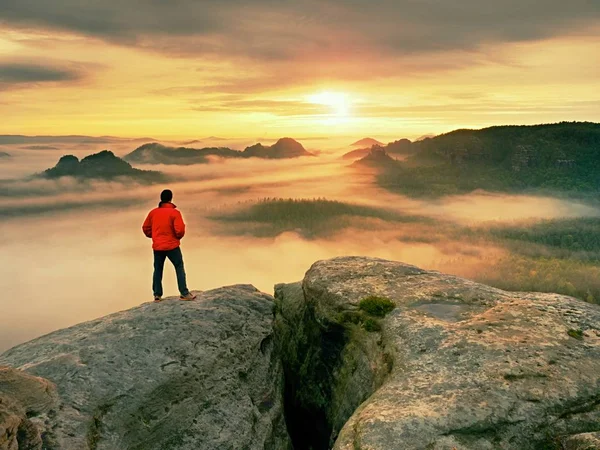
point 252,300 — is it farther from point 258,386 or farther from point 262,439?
point 262,439

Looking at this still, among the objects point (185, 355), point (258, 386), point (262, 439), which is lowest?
point (262, 439)

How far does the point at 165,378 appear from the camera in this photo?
19188 mm

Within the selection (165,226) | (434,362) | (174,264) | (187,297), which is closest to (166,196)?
(165,226)

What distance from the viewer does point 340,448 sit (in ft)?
44.8

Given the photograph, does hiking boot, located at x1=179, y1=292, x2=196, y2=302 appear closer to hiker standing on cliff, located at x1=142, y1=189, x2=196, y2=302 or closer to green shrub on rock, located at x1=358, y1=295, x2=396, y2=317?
hiker standing on cliff, located at x1=142, y1=189, x2=196, y2=302

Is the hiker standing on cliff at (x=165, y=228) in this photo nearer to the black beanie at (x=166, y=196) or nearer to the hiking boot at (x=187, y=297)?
the black beanie at (x=166, y=196)

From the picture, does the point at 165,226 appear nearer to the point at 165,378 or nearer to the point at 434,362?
the point at 165,378

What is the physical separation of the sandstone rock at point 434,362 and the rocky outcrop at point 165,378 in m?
2.66

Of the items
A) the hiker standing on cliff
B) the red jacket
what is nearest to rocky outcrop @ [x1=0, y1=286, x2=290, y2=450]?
the hiker standing on cliff

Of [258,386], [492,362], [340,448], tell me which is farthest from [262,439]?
[492,362]

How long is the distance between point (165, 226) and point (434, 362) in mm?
12412

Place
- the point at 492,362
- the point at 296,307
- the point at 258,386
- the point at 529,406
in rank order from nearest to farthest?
the point at 529,406, the point at 492,362, the point at 258,386, the point at 296,307

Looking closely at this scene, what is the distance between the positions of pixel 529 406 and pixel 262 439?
10407 mm

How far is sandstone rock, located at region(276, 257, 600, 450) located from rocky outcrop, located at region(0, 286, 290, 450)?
266 cm
